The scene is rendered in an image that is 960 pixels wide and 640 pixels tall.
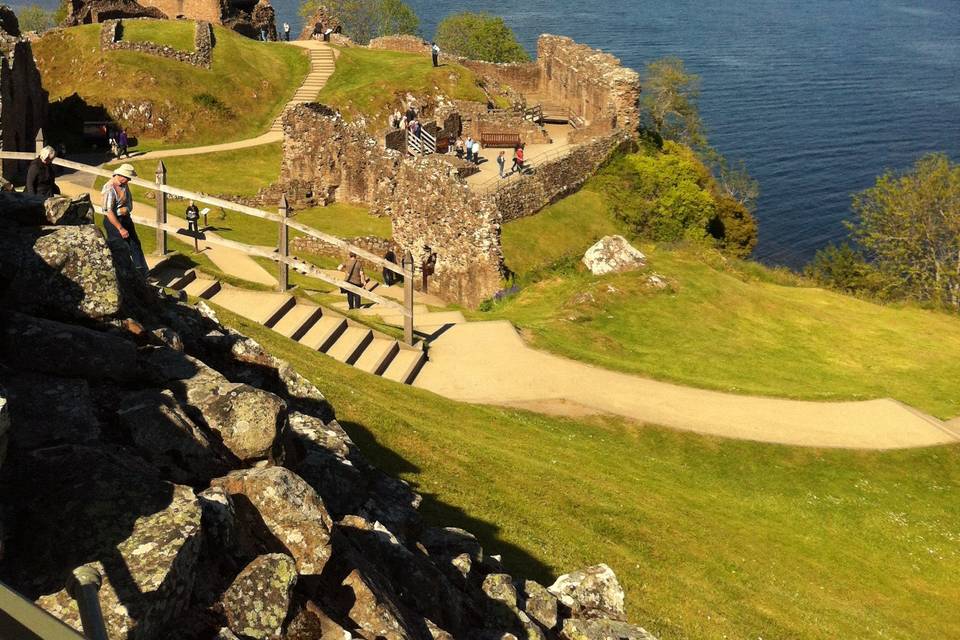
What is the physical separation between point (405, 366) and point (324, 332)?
8.24 ft

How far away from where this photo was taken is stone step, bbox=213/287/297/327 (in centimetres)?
2662

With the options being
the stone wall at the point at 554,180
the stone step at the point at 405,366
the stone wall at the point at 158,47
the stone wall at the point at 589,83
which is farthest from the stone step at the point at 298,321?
the stone wall at the point at 589,83

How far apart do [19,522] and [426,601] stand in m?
4.09

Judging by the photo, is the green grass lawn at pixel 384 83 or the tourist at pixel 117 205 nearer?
the tourist at pixel 117 205

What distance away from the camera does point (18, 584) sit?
7.27 meters

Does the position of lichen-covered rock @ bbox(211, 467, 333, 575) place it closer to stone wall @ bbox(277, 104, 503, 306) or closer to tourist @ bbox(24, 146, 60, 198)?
tourist @ bbox(24, 146, 60, 198)

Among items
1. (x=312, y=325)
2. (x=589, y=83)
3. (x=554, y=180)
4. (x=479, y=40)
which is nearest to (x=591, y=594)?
(x=312, y=325)

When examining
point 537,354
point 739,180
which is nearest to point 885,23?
point 739,180

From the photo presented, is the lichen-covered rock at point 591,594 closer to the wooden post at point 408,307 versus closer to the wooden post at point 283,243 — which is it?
the wooden post at point 283,243

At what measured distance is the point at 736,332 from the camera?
3916 cm

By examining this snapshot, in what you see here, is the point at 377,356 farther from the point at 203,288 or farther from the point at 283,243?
the point at 203,288

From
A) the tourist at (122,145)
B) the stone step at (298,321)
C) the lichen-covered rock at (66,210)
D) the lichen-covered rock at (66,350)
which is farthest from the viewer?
the tourist at (122,145)

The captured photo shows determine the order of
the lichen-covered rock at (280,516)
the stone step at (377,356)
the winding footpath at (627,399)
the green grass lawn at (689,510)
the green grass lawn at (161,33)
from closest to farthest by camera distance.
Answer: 1. the lichen-covered rock at (280,516)
2. the green grass lawn at (689,510)
3. the stone step at (377,356)
4. the winding footpath at (627,399)
5. the green grass lawn at (161,33)

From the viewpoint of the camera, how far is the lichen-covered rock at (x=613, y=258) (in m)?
43.2
